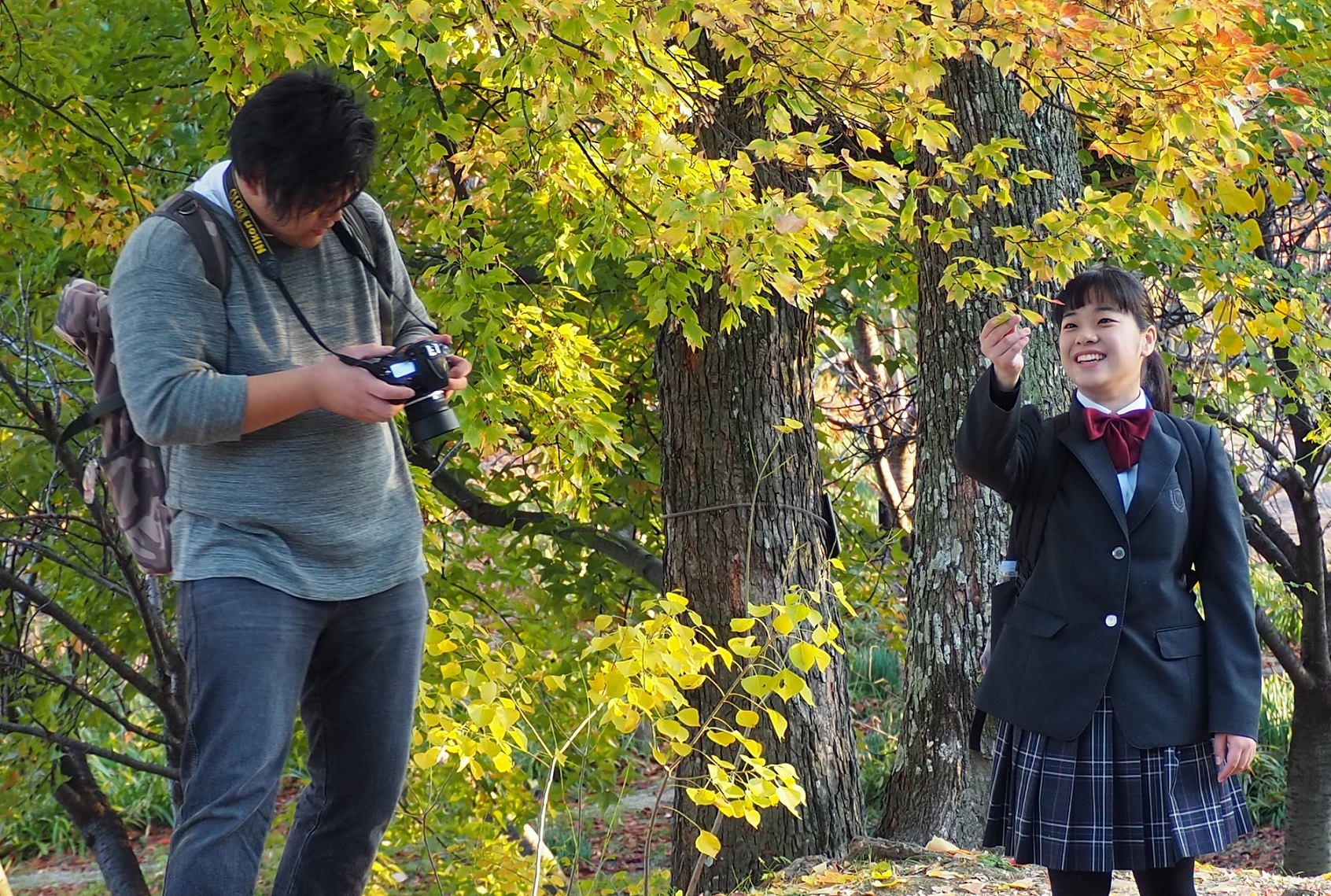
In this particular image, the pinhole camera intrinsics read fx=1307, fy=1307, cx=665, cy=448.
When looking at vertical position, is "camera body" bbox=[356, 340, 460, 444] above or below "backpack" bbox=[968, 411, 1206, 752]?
above

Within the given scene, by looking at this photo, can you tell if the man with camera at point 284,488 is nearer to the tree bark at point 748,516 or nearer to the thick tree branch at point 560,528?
the tree bark at point 748,516

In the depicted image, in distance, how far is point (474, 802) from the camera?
5578mm

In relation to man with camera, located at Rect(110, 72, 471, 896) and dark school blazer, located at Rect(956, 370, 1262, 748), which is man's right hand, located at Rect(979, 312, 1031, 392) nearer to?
dark school blazer, located at Rect(956, 370, 1262, 748)

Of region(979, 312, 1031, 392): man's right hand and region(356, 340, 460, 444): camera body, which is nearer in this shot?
region(356, 340, 460, 444): camera body

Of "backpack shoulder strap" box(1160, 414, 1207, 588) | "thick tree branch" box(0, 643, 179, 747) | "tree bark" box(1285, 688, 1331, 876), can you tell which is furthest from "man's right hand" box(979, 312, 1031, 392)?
"tree bark" box(1285, 688, 1331, 876)

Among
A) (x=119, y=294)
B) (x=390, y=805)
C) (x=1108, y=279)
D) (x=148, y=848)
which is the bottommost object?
(x=148, y=848)

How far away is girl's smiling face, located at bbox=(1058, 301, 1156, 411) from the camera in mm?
2543

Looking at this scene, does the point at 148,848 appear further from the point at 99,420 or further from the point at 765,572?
the point at 99,420

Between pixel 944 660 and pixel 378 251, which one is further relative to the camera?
pixel 944 660

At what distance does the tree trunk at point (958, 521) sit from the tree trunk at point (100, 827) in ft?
11.7

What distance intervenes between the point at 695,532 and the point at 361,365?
290 cm

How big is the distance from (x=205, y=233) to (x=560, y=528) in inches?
151

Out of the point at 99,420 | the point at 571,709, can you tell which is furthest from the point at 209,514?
the point at 571,709

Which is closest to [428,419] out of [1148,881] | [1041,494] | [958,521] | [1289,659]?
[1041,494]
